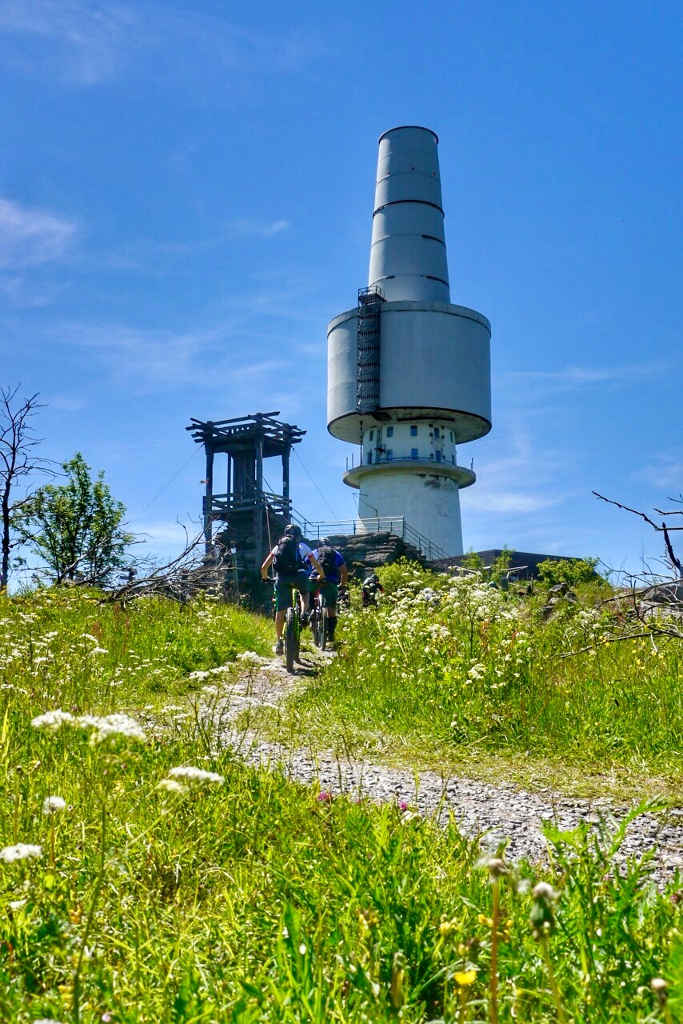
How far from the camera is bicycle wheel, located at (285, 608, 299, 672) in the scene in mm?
12117

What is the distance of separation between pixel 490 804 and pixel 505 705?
6.92ft

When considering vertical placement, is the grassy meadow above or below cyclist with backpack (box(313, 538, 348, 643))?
below

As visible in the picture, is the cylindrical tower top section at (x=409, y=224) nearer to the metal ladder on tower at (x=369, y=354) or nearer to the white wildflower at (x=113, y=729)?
the metal ladder on tower at (x=369, y=354)

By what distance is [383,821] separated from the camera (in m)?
3.42

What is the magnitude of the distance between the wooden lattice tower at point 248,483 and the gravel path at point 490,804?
35.6 m

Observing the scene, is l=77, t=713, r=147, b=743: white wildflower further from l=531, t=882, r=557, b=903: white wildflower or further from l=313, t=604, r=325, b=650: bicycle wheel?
l=313, t=604, r=325, b=650: bicycle wheel

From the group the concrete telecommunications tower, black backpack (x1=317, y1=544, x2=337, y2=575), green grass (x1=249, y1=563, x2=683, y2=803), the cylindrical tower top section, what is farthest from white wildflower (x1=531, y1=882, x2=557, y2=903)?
the cylindrical tower top section

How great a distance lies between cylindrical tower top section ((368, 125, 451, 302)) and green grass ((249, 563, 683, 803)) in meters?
33.3

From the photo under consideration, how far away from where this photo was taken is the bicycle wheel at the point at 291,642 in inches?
477

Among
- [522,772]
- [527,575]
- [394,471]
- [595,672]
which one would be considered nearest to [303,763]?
[522,772]

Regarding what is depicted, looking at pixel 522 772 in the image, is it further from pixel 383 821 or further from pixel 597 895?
pixel 597 895

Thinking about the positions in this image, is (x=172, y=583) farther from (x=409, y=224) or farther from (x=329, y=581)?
(x=409, y=224)

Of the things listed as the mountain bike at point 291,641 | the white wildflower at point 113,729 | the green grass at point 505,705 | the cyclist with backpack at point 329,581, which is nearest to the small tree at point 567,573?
the cyclist with backpack at point 329,581

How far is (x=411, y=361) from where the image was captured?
1602 inches
